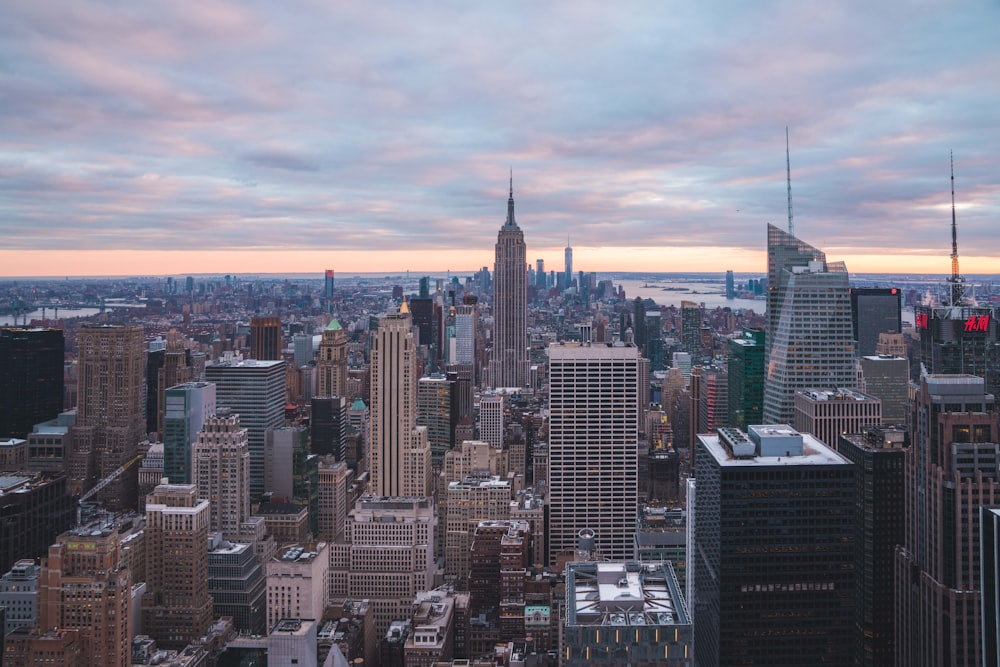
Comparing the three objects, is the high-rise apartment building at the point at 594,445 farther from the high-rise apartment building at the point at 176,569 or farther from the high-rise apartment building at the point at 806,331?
the high-rise apartment building at the point at 176,569

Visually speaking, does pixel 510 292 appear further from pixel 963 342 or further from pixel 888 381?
pixel 963 342

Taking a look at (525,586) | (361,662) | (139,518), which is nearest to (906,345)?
(525,586)

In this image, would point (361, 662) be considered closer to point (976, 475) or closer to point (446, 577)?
point (446, 577)

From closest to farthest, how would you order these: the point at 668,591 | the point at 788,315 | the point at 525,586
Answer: the point at 668,591
the point at 525,586
the point at 788,315

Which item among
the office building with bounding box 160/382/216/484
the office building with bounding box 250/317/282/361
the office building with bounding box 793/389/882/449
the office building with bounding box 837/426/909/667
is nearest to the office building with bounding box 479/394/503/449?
the office building with bounding box 250/317/282/361

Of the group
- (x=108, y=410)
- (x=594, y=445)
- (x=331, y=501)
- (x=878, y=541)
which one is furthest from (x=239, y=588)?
(x=878, y=541)

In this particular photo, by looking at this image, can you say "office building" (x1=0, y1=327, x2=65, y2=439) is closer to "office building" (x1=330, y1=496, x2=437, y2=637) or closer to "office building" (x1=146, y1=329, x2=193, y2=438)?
"office building" (x1=146, y1=329, x2=193, y2=438)

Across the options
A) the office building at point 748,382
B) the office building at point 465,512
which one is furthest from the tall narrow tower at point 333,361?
the office building at point 748,382
